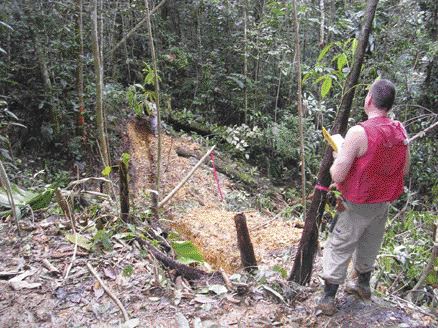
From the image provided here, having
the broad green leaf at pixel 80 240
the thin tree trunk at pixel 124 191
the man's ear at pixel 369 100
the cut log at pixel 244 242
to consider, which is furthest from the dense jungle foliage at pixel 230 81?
the broad green leaf at pixel 80 240

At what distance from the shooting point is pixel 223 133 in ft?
35.5

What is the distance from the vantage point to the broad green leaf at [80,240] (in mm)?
3594

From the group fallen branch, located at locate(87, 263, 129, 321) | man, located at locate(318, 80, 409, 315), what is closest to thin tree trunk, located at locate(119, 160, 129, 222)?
fallen branch, located at locate(87, 263, 129, 321)

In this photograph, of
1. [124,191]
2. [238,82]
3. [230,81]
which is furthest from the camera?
[230,81]

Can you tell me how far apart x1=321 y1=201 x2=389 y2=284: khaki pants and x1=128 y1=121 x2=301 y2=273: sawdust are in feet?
5.85

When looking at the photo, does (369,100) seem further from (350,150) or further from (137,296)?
(137,296)

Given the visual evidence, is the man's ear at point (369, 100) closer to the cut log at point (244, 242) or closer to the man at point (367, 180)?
the man at point (367, 180)

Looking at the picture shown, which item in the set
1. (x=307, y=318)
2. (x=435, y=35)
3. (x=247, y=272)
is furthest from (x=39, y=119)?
(x=435, y=35)

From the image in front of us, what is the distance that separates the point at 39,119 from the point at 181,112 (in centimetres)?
430

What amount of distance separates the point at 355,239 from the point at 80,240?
2.38 metres

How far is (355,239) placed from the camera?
293 cm

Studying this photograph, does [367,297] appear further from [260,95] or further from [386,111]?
[260,95]

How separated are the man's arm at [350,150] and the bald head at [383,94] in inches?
8.6

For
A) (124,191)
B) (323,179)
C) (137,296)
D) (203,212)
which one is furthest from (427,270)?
(203,212)
